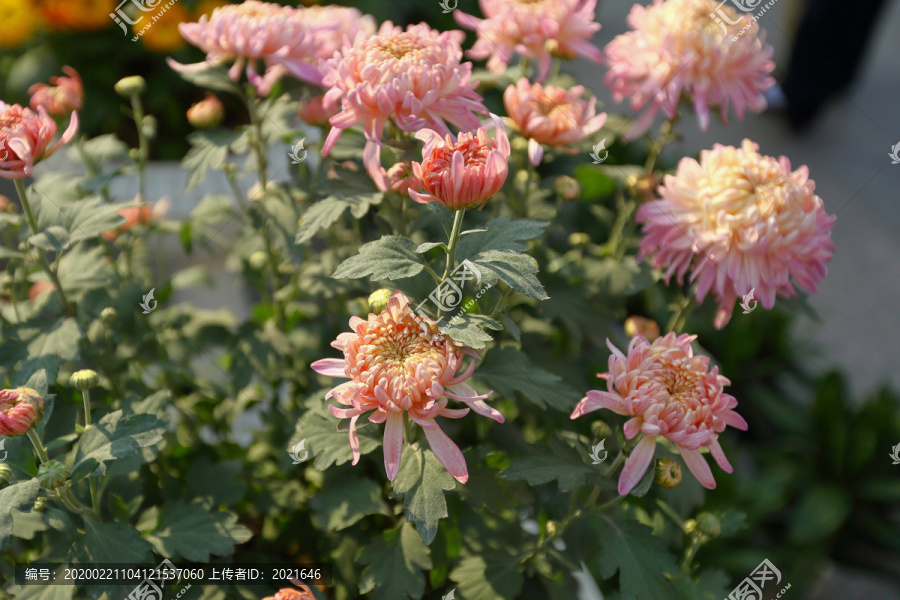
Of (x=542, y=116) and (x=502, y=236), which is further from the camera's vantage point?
(x=542, y=116)

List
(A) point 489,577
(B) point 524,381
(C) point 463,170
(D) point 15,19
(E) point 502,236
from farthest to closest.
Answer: (D) point 15,19 < (A) point 489,577 < (B) point 524,381 < (E) point 502,236 < (C) point 463,170

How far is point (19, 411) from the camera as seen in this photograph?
94 cm

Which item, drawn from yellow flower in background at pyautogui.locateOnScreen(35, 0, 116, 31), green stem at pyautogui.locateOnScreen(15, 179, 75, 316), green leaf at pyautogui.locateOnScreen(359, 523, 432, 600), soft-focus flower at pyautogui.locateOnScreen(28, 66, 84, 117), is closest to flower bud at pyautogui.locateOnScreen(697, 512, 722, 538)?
green leaf at pyautogui.locateOnScreen(359, 523, 432, 600)

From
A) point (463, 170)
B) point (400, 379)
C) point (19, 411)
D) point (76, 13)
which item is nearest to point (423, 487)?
point (400, 379)

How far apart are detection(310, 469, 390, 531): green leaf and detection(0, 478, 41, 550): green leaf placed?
434 millimetres

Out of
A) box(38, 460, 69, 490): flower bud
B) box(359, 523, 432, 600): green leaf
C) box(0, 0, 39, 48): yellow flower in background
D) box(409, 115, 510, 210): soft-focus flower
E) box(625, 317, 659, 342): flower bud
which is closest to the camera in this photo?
box(409, 115, 510, 210): soft-focus flower

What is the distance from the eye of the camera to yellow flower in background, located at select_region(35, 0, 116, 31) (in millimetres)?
3209

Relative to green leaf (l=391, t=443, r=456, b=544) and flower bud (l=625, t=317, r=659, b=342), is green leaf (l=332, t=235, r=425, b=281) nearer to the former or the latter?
green leaf (l=391, t=443, r=456, b=544)

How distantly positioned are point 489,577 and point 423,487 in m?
0.34

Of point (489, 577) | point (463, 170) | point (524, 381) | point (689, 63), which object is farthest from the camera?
point (689, 63)

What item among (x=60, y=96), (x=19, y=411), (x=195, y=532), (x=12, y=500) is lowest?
(x=195, y=532)

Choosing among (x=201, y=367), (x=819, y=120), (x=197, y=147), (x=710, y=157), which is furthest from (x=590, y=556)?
(x=819, y=120)

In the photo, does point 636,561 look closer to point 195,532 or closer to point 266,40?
point 195,532

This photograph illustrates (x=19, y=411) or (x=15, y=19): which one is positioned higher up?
(x=19, y=411)
